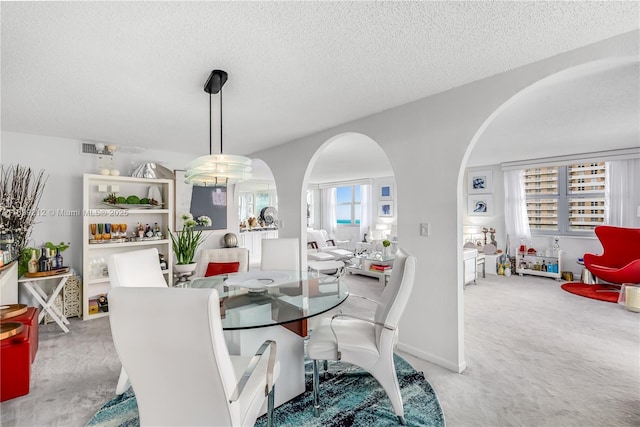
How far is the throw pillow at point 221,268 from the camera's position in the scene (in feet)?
12.9

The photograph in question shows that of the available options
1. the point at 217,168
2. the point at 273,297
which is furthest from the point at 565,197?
the point at 217,168

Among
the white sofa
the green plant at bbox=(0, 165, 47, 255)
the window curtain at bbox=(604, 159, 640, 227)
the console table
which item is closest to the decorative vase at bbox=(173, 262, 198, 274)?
the green plant at bbox=(0, 165, 47, 255)

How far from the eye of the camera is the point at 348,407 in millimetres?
1942

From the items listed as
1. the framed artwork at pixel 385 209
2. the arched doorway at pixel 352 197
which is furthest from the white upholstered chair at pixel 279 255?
the framed artwork at pixel 385 209

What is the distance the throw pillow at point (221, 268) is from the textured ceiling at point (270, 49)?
199cm

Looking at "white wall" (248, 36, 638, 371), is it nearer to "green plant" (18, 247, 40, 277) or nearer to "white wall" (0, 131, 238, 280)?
"white wall" (0, 131, 238, 280)

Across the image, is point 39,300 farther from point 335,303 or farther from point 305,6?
point 305,6

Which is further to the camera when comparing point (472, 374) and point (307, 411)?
point (472, 374)

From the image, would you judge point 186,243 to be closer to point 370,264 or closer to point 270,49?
point 370,264

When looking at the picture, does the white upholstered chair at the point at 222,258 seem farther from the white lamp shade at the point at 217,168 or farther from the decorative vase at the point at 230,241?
the white lamp shade at the point at 217,168

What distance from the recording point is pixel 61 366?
2549 millimetres

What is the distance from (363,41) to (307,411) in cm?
235

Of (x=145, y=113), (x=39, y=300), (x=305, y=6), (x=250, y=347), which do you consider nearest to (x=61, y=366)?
(x=39, y=300)

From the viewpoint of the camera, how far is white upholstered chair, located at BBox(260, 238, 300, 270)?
3330 mm
